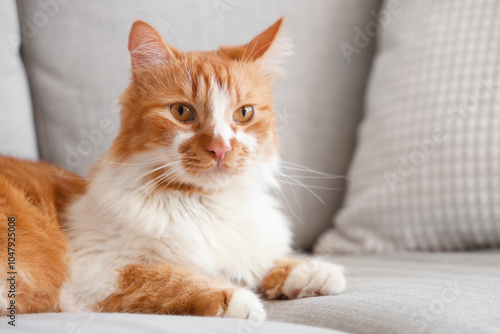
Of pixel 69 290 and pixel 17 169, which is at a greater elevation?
pixel 17 169

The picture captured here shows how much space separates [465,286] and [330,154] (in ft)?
3.16

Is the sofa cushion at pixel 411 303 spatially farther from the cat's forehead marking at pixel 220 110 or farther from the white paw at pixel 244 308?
the cat's forehead marking at pixel 220 110

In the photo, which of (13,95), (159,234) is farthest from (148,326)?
(13,95)

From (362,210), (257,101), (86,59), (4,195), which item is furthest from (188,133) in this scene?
(362,210)

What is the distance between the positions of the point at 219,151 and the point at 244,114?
202mm

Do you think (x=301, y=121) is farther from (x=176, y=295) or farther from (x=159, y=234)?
(x=176, y=295)

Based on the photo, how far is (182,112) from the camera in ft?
4.37

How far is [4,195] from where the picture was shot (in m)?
1.28

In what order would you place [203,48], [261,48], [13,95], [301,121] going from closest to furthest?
[261,48] < [13,95] < [203,48] < [301,121]

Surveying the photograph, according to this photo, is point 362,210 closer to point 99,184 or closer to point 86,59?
point 99,184

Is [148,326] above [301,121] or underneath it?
underneath

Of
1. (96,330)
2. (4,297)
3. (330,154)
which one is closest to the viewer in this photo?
(96,330)

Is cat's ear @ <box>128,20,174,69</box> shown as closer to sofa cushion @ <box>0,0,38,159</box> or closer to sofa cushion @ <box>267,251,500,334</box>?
sofa cushion @ <box>0,0,38,159</box>

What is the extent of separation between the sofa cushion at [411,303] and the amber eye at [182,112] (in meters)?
0.55
